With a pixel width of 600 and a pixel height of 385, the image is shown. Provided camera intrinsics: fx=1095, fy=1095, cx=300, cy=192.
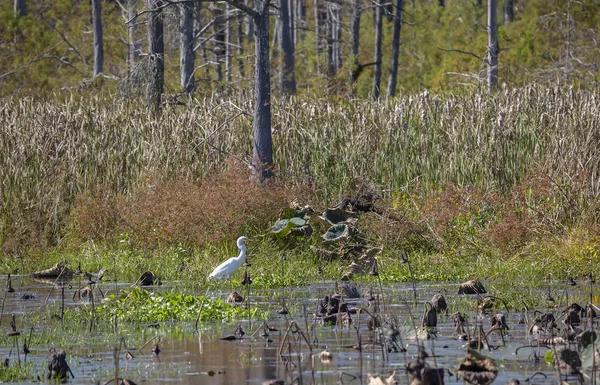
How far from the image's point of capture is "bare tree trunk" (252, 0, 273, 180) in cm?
1489

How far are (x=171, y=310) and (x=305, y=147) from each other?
271 inches

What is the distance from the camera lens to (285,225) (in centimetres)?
1371

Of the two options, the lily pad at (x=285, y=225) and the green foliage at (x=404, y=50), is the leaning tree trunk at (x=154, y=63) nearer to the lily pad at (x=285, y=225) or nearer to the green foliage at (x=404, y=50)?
the green foliage at (x=404, y=50)

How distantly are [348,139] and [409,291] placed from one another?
5469 mm

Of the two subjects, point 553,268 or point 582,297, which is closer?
point 582,297

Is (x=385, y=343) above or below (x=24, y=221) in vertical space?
below

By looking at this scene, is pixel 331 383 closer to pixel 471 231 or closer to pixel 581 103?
pixel 471 231

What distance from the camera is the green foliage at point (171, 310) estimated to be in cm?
957

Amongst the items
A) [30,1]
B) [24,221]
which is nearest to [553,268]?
[24,221]

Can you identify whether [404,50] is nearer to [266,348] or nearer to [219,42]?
[219,42]

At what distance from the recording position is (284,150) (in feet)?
53.7

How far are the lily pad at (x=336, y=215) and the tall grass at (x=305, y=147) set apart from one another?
1634mm

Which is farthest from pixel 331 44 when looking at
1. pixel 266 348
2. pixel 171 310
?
pixel 266 348

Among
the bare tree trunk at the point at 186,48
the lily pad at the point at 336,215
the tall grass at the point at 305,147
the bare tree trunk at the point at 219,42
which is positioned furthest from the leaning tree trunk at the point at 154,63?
the lily pad at the point at 336,215
